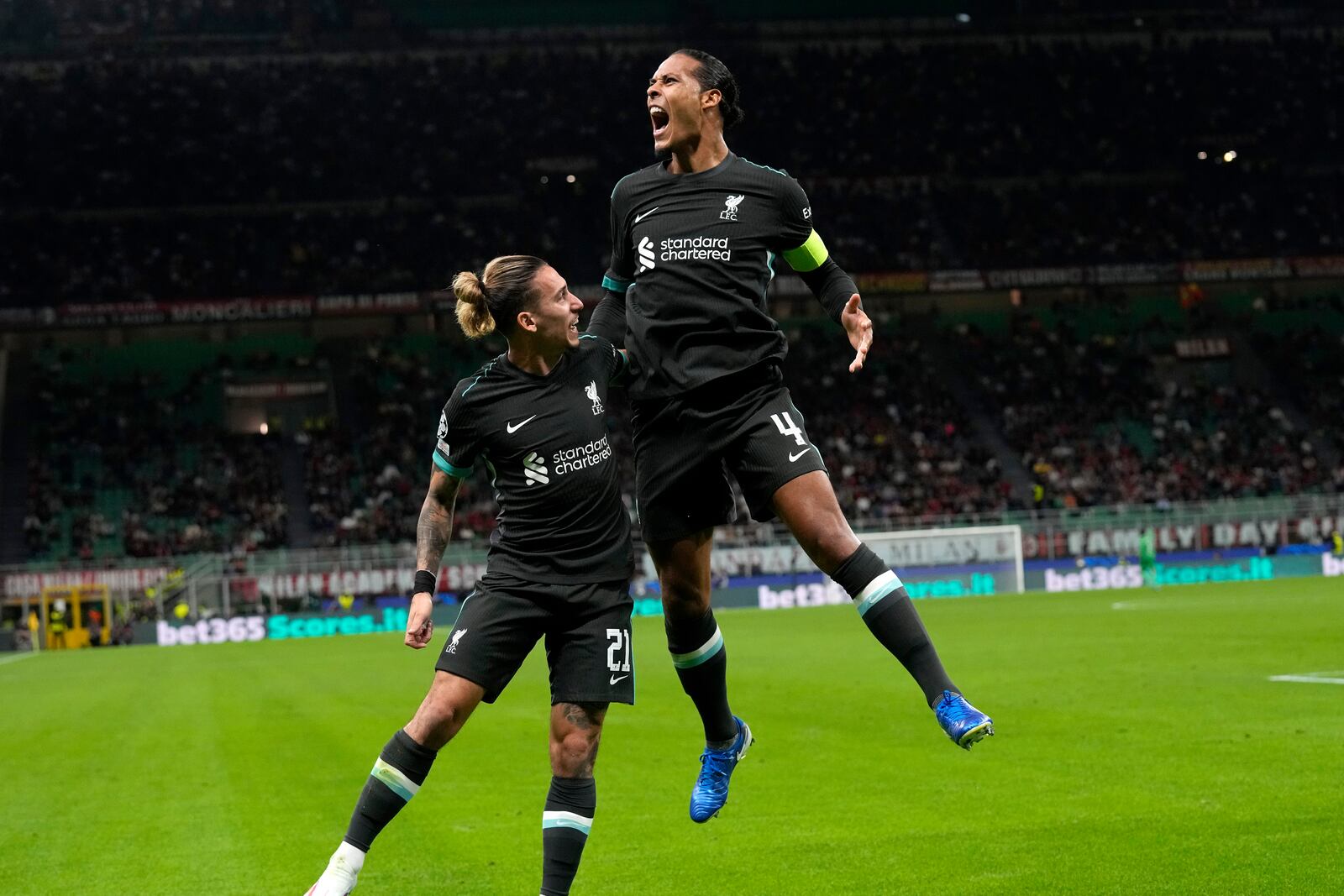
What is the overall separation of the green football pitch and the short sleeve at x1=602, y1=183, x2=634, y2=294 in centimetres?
262

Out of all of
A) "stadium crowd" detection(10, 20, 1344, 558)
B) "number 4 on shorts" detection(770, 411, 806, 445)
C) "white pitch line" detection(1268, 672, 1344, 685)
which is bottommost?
"white pitch line" detection(1268, 672, 1344, 685)

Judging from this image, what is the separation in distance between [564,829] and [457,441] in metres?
1.54

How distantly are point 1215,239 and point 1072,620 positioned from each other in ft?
98.2

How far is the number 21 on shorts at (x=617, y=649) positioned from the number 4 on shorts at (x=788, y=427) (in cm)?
98

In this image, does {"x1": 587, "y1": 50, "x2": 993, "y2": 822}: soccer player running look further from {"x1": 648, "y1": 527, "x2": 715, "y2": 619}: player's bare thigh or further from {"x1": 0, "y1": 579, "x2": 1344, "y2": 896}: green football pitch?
{"x1": 0, "y1": 579, "x2": 1344, "y2": 896}: green football pitch

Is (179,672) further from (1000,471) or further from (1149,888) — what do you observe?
(1000,471)

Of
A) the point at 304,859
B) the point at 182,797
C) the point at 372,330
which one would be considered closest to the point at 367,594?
the point at 372,330

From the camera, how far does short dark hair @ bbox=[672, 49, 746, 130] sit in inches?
240

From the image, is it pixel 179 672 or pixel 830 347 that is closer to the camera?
pixel 179 672

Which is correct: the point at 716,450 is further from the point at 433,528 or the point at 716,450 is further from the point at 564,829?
the point at 564,829

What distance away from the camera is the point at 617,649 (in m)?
5.86

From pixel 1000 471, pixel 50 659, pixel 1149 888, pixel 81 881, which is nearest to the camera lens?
pixel 1149 888

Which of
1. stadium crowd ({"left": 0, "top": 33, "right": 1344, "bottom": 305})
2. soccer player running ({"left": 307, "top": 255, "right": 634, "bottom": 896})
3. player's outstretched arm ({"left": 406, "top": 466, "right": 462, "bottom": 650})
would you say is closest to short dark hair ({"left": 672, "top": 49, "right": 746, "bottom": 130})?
soccer player running ({"left": 307, "top": 255, "right": 634, "bottom": 896})

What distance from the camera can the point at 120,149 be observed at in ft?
152
